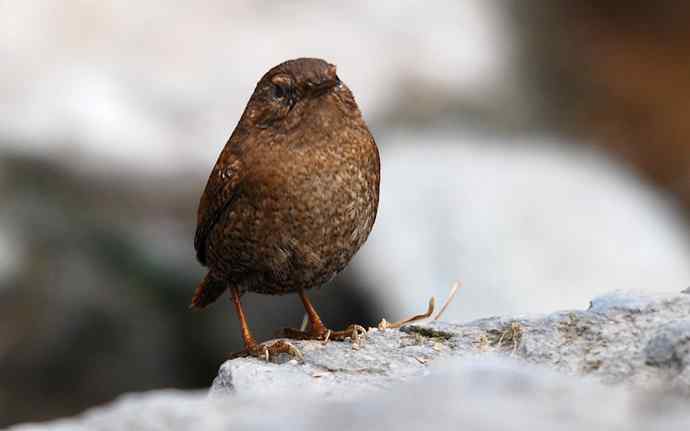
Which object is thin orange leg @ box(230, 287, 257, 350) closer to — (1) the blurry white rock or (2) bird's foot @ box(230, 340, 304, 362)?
(2) bird's foot @ box(230, 340, 304, 362)

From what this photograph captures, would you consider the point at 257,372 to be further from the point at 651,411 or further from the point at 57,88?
the point at 57,88

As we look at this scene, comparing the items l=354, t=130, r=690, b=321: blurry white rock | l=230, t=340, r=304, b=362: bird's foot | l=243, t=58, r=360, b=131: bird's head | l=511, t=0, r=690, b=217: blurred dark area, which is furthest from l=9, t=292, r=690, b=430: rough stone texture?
l=511, t=0, r=690, b=217: blurred dark area

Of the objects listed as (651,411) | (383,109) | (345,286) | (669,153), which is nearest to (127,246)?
(345,286)

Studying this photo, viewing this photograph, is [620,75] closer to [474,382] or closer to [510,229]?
[510,229]

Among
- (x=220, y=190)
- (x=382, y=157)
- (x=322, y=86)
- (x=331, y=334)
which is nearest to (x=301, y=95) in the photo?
(x=322, y=86)

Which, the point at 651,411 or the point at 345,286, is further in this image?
the point at 345,286

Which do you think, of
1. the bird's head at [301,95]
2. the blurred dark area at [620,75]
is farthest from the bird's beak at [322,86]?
the blurred dark area at [620,75]
